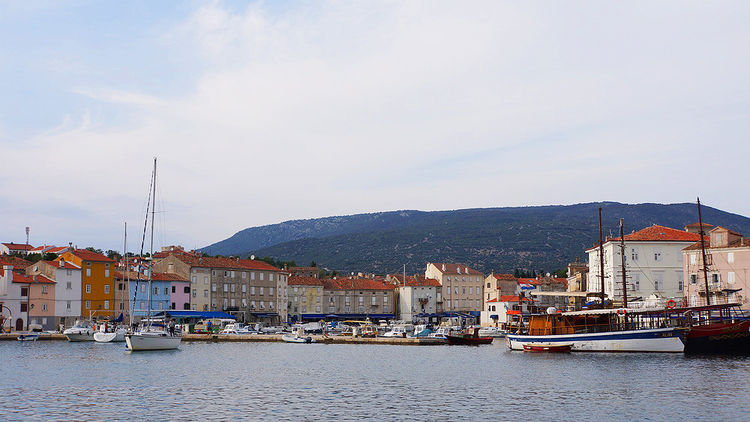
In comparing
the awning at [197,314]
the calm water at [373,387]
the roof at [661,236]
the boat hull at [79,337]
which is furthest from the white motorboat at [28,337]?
the roof at [661,236]

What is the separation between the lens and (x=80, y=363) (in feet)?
216

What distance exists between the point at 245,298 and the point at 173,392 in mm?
98398

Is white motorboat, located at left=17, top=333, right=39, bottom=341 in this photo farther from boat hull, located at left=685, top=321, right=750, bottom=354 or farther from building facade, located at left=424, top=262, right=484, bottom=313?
building facade, located at left=424, top=262, right=484, bottom=313

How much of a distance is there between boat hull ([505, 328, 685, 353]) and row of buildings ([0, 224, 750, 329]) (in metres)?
8.12

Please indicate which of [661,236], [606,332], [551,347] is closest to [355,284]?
[661,236]

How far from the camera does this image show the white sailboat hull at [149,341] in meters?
78.9

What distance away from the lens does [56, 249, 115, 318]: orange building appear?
12225 cm

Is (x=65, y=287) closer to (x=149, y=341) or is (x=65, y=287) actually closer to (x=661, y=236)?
(x=149, y=341)

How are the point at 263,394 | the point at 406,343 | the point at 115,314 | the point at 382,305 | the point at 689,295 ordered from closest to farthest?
the point at 263,394 < the point at 689,295 < the point at 406,343 < the point at 115,314 < the point at 382,305

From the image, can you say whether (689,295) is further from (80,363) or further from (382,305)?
(382,305)

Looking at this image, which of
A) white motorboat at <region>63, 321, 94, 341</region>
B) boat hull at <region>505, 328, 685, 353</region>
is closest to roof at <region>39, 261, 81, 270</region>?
white motorboat at <region>63, 321, 94, 341</region>

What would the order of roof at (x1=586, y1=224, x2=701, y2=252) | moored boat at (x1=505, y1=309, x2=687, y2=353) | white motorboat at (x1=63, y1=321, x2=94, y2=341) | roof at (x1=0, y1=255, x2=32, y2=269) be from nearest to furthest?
1. moored boat at (x1=505, y1=309, x2=687, y2=353)
2. white motorboat at (x1=63, y1=321, x2=94, y2=341)
3. roof at (x1=586, y1=224, x2=701, y2=252)
4. roof at (x1=0, y1=255, x2=32, y2=269)

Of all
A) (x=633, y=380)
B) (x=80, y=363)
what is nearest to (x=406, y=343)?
(x=80, y=363)

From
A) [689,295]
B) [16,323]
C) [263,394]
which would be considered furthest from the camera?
[16,323]
